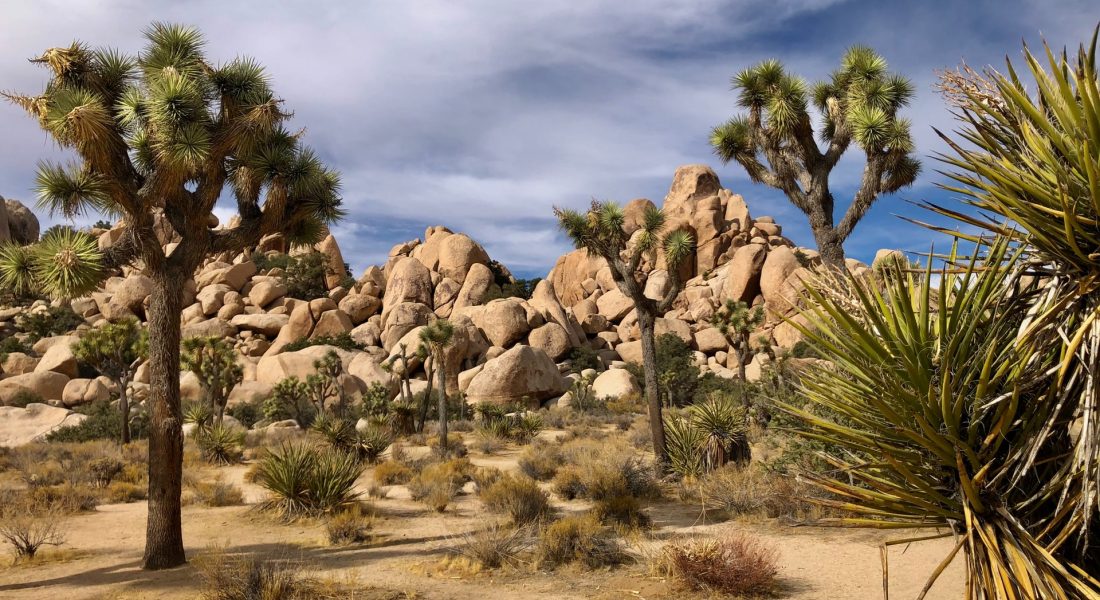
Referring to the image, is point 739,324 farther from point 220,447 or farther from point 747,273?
point 747,273

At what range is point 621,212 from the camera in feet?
53.8

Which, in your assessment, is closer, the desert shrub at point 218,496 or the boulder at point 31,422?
the desert shrub at point 218,496

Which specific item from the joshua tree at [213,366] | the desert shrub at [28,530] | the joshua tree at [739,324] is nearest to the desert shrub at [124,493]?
the desert shrub at [28,530]

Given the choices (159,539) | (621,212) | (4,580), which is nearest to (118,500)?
(4,580)

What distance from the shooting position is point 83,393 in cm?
3669

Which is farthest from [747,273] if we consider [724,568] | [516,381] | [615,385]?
[724,568]

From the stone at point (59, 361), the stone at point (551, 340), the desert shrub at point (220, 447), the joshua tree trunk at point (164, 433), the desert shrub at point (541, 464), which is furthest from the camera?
the stone at point (551, 340)

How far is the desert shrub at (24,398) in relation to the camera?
34.5 m

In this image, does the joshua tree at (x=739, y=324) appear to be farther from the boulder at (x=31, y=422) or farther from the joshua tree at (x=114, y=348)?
the boulder at (x=31, y=422)

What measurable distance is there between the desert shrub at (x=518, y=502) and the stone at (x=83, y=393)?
3211cm

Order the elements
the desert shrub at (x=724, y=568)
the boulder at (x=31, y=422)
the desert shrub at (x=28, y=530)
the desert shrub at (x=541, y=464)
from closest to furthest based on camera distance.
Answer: the desert shrub at (x=724, y=568), the desert shrub at (x=28, y=530), the desert shrub at (x=541, y=464), the boulder at (x=31, y=422)

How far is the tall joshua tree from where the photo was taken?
8.41m

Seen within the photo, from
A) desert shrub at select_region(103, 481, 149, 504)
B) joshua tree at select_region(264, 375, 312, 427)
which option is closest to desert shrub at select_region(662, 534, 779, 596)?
desert shrub at select_region(103, 481, 149, 504)

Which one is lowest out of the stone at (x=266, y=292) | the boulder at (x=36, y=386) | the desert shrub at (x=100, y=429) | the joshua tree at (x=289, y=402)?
the desert shrub at (x=100, y=429)
